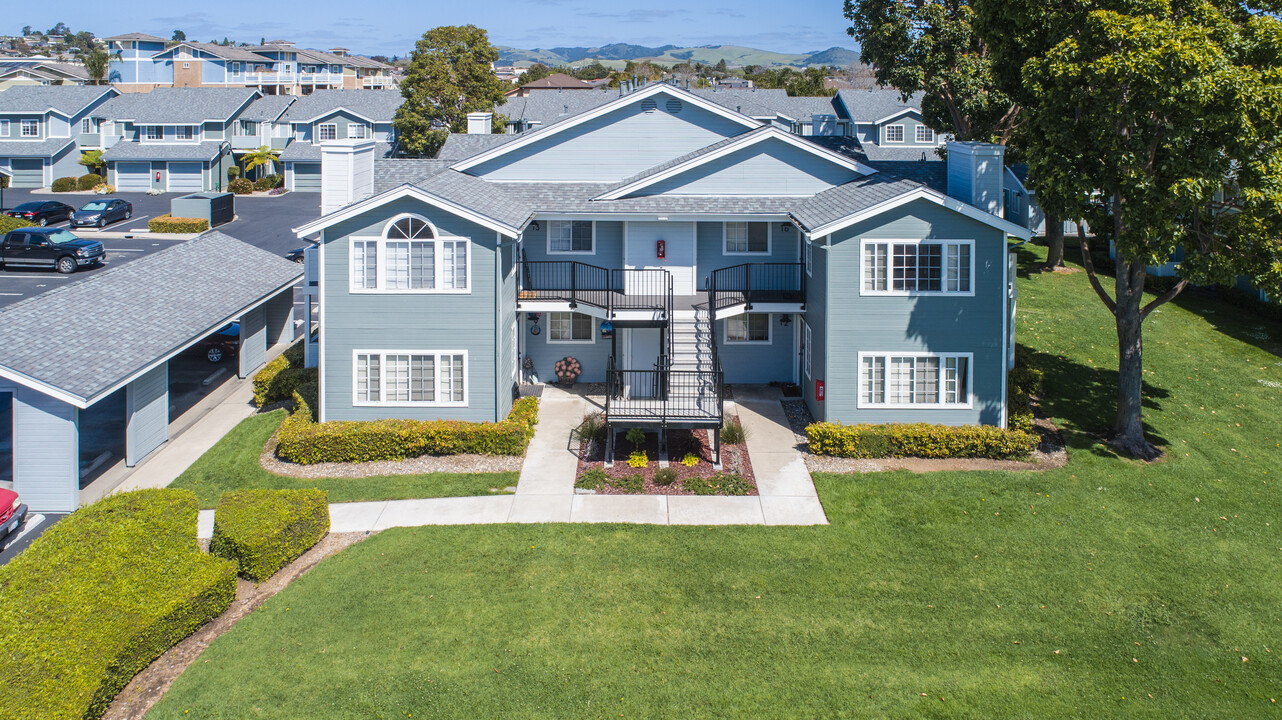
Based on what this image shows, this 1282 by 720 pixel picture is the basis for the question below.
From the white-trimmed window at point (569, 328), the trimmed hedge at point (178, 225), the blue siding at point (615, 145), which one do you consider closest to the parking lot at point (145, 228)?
the trimmed hedge at point (178, 225)

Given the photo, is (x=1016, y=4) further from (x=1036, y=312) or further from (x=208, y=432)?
(x=208, y=432)

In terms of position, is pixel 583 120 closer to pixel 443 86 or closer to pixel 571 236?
pixel 571 236

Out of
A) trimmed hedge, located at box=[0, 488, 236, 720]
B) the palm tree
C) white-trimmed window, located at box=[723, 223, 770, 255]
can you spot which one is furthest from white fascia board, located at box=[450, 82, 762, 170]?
the palm tree

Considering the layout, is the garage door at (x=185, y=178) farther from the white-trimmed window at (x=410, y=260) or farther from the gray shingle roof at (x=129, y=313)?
the white-trimmed window at (x=410, y=260)

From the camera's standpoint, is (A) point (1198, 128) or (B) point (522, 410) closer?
(A) point (1198, 128)

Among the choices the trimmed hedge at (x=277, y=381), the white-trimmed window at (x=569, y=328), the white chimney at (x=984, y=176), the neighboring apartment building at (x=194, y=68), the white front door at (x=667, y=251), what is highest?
the neighboring apartment building at (x=194, y=68)

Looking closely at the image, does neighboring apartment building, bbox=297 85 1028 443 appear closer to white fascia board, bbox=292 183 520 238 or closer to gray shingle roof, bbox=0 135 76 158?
white fascia board, bbox=292 183 520 238

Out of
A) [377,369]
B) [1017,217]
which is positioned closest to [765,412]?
[1017,217]
